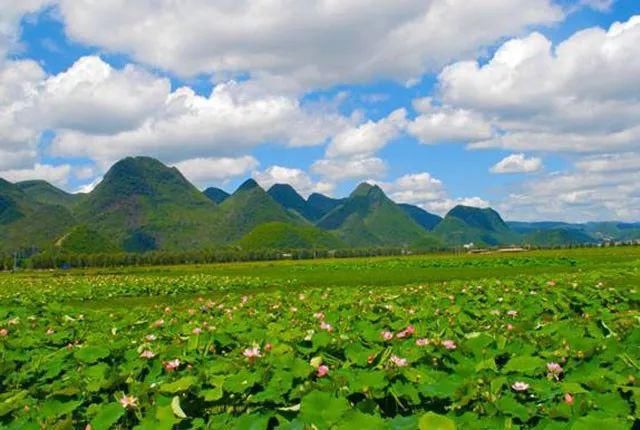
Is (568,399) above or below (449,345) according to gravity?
below

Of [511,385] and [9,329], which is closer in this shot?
[511,385]

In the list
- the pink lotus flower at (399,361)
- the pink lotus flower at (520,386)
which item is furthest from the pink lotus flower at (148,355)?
the pink lotus flower at (520,386)

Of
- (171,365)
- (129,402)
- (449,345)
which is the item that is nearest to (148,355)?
(171,365)

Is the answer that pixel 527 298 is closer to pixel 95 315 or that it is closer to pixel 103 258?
pixel 95 315

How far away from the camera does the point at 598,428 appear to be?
2471mm

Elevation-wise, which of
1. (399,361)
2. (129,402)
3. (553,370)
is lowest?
(129,402)

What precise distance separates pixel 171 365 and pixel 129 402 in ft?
2.60

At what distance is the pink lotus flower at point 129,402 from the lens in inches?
150

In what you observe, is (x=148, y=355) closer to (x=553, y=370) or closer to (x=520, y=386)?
(x=520, y=386)

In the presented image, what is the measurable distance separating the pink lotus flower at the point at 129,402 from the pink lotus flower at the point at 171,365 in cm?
70

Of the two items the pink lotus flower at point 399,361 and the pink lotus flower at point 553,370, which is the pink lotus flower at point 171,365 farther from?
the pink lotus flower at point 553,370

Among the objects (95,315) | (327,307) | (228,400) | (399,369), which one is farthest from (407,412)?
(95,315)

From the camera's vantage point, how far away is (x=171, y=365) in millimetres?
4617

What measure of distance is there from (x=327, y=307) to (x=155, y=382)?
499 centimetres
